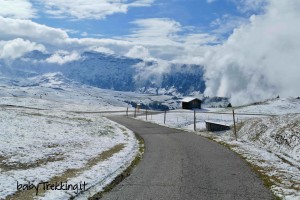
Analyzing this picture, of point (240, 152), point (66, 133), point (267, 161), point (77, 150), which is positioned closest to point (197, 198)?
point (267, 161)

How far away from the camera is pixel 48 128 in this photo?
116ft

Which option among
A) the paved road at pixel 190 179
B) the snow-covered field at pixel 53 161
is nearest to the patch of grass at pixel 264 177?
the paved road at pixel 190 179

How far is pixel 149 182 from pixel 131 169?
11.0ft

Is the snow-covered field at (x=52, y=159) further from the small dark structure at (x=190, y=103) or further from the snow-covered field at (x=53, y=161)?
the small dark structure at (x=190, y=103)

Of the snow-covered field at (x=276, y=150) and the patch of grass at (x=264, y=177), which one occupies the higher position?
the snow-covered field at (x=276, y=150)

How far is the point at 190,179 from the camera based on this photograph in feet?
54.0

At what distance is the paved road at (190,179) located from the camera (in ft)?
45.8

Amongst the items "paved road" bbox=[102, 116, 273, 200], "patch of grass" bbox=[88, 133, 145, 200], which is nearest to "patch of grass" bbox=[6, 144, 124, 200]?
"patch of grass" bbox=[88, 133, 145, 200]

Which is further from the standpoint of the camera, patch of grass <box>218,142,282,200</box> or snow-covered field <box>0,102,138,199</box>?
snow-covered field <box>0,102,138,199</box>

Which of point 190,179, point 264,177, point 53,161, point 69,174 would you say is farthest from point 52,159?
point 264,177

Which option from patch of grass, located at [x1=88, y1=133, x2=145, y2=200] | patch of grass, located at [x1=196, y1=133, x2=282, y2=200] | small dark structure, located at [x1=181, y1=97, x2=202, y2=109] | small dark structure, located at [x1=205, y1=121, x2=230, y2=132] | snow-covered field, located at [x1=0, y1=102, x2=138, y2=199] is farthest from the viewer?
Result: small dark structure, located at [x1=181, y1=97, x2=202, y2=109]

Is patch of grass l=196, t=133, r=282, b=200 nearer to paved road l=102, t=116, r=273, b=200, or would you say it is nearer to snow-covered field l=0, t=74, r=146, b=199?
paved road l=102, t=116, r=273, b=200

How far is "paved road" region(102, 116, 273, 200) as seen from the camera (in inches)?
549

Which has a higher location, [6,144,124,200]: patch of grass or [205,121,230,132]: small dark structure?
[205,121,230,132]: small dark structure
